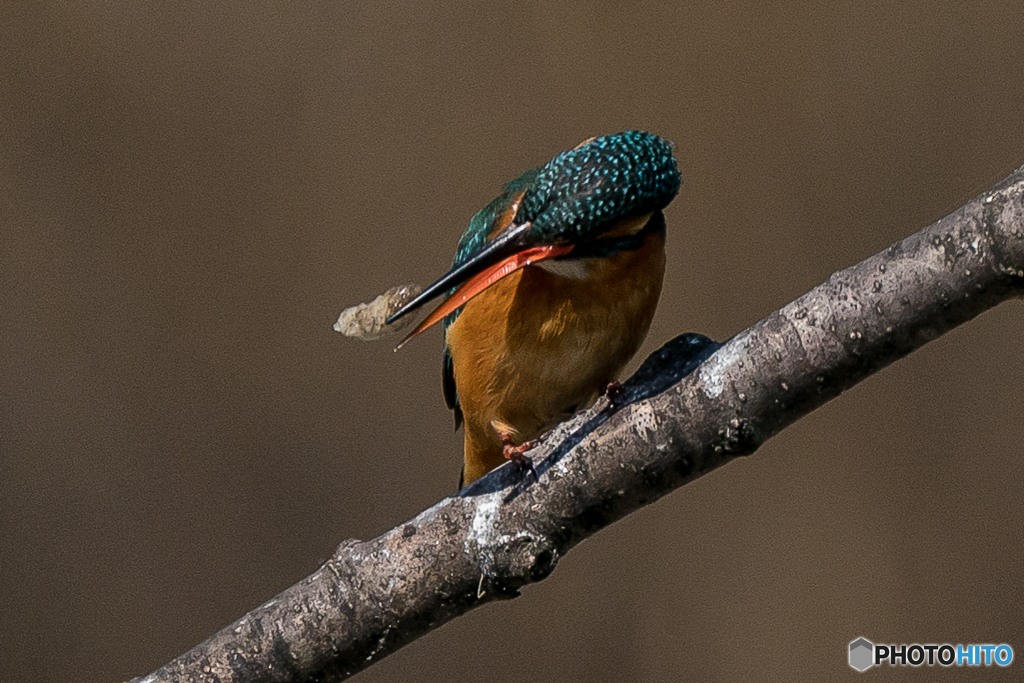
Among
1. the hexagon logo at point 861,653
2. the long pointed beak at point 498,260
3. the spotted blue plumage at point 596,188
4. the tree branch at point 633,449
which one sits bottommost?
the hexagon logo at point 861,653

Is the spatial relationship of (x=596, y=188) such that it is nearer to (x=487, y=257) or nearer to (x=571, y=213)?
(x=571, y=213)

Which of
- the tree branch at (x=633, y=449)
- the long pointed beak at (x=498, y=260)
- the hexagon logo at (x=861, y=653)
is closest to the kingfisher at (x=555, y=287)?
the long pointed beak at (x=498, y=260)

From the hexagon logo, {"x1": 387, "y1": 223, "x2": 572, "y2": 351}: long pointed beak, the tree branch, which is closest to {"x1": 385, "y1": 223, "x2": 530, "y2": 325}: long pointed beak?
{"x1": 387, "y1": 223, "x2": 572, "y2": 351}: long pointed beak

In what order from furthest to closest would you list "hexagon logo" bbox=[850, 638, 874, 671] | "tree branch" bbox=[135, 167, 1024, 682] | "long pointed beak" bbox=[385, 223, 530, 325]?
1. "hexagon logo" bbox=[850, 638, 874, 671]
2. "long pointed beak" bbox=[385, 223, 530, 325]
3. "tree branch" bbox=[135, 167, 1024, 682]

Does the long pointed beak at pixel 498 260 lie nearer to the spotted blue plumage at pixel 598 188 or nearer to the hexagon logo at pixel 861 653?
the spotted blue plumage at pixel 598 188

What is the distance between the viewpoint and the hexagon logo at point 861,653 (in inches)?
107

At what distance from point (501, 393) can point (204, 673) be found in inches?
26.7

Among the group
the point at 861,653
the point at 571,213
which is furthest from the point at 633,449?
the point at 861,653

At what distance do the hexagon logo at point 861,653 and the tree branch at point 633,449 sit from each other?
5.60 feet

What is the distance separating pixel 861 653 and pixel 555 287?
158cm

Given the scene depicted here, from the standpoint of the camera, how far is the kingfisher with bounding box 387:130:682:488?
1.52 meters

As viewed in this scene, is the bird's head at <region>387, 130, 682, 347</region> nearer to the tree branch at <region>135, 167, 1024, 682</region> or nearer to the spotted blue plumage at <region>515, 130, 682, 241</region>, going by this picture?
the spotted blue plumage at <region>515, 130, 682, 241</region>

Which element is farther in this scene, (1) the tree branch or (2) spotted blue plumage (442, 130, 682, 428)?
(2) spotted blue plumage (442, 130, 682, 428)

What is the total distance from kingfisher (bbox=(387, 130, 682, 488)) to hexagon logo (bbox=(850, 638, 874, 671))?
4.14ft
